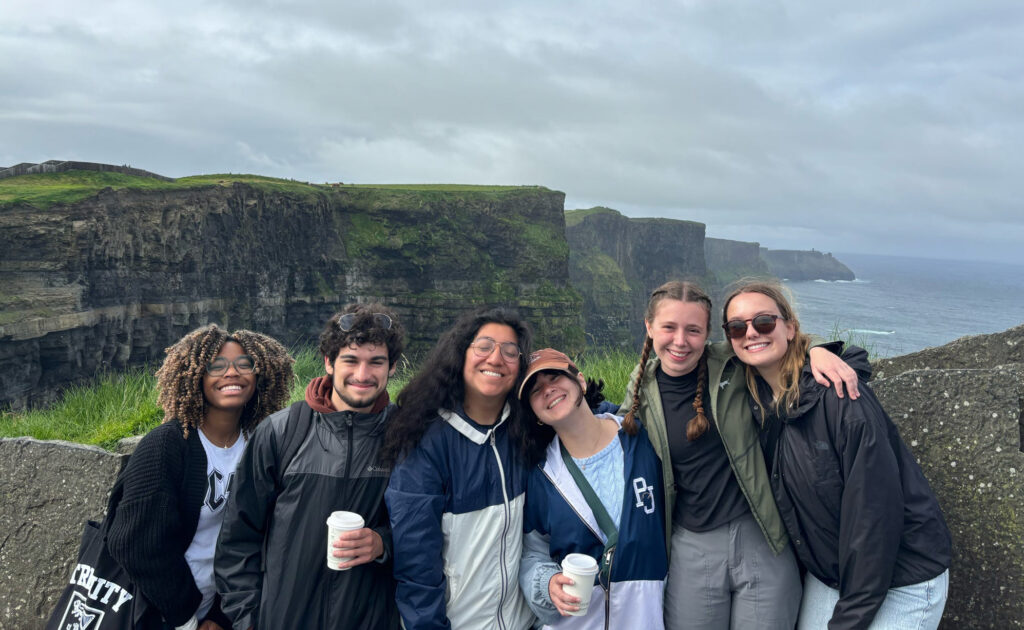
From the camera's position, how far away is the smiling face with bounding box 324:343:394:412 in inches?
123

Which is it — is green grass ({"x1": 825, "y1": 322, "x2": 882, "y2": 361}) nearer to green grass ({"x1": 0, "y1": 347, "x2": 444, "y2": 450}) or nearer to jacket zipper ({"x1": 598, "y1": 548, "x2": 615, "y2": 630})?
jacket zipper ({"x1": 598, "y1": 548, "x2": 615, "y2": 630})

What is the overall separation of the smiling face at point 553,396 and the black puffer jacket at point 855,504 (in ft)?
3.33

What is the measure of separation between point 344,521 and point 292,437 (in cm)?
51

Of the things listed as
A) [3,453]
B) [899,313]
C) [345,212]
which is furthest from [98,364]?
[899,313]

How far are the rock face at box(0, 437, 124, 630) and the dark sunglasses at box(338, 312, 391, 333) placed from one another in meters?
2.82

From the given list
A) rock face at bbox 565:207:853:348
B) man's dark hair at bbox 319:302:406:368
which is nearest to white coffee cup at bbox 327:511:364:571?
man's dark hair at bbox 319:302:406:368

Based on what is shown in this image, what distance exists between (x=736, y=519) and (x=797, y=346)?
0.90 meters

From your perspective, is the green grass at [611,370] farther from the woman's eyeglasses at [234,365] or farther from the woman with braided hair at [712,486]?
the woman's eyeglasses at [234,365]

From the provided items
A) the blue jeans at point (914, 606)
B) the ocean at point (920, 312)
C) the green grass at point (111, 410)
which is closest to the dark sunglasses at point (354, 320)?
the green grass at point (111, 410)

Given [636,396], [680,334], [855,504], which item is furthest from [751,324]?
[855,504]

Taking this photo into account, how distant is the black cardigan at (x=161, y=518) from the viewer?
294 centimetres

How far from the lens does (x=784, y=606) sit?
2.93 metres

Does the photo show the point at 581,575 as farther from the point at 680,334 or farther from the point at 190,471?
the point at 190,471

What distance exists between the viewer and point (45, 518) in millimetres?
4723
